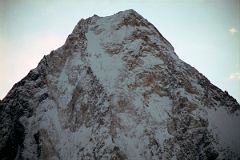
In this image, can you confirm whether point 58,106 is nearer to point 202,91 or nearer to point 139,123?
point 139,123

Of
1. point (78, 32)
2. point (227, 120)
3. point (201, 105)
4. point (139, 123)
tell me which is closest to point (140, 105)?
point (139, 123)

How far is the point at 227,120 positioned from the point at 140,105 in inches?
524

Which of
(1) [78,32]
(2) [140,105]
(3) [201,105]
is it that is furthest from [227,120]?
(1) [78,32]

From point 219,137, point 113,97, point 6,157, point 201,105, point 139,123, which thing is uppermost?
point 6,157

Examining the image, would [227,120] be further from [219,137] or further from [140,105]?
[140,105]

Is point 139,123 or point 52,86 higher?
point 52,86

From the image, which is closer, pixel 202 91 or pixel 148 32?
pixel 202 91

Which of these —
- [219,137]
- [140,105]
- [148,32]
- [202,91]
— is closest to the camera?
[219,137]

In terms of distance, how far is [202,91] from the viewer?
171 ft

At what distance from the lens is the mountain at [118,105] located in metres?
44.6

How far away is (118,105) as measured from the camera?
48406 mm

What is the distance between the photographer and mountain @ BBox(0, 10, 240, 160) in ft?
146

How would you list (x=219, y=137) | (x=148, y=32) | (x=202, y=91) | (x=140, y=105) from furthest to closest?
(x=148, y=32) < (x=202, y=91) < (x=140, y=105) < (x=219, y=137)

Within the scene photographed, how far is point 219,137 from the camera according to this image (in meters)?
45.3
